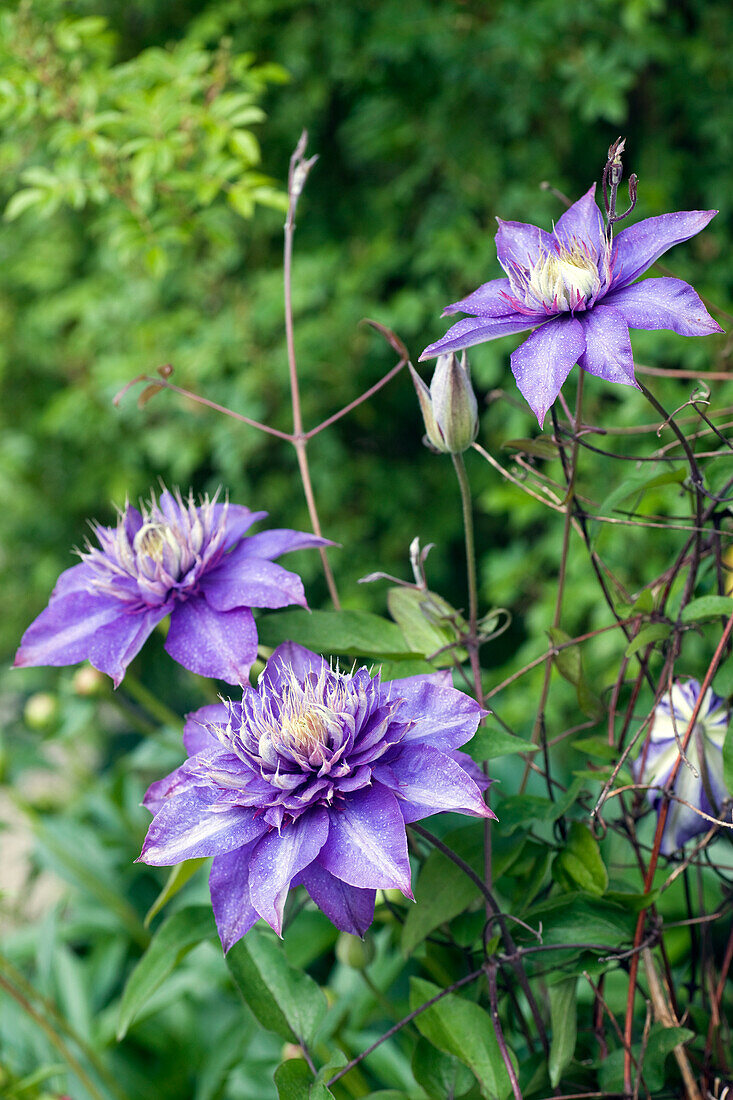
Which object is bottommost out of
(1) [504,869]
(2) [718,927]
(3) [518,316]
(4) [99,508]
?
(4) [99,508]

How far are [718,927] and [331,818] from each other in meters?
0.41

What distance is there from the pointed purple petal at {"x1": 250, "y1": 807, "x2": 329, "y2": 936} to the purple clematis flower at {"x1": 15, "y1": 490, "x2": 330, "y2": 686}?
79 millimetres

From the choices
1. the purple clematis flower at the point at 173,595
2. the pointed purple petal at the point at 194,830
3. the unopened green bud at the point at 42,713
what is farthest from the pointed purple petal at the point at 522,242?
the unopened green bud at the point at 42,713

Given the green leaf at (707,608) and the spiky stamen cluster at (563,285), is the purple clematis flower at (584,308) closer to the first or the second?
the spiky stamen cluster at (563,285)

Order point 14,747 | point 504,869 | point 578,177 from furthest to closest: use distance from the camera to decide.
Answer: point 578,177
point 14,747
point 504,869

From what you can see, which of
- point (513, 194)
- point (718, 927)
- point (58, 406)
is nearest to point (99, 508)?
point (58, 406)

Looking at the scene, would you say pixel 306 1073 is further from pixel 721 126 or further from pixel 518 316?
pixel 721 126

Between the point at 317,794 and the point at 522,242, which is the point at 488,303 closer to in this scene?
the point at 522,242

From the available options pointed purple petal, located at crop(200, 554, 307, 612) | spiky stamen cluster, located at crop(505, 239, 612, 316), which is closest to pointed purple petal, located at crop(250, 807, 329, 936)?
pointed purple petal, located at crop(200, 554, 307, 612)

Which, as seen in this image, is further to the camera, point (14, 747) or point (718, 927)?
point (14, 747)

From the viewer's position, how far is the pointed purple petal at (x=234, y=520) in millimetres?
492

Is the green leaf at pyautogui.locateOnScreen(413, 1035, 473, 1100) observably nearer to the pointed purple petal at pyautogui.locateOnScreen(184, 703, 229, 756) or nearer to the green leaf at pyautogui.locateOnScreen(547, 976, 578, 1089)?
the green leaf at pyautogui.locateOnScreen(547, 976, 578, 1089)

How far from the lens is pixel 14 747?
116 centimetres

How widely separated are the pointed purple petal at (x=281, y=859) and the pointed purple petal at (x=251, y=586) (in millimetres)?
102
